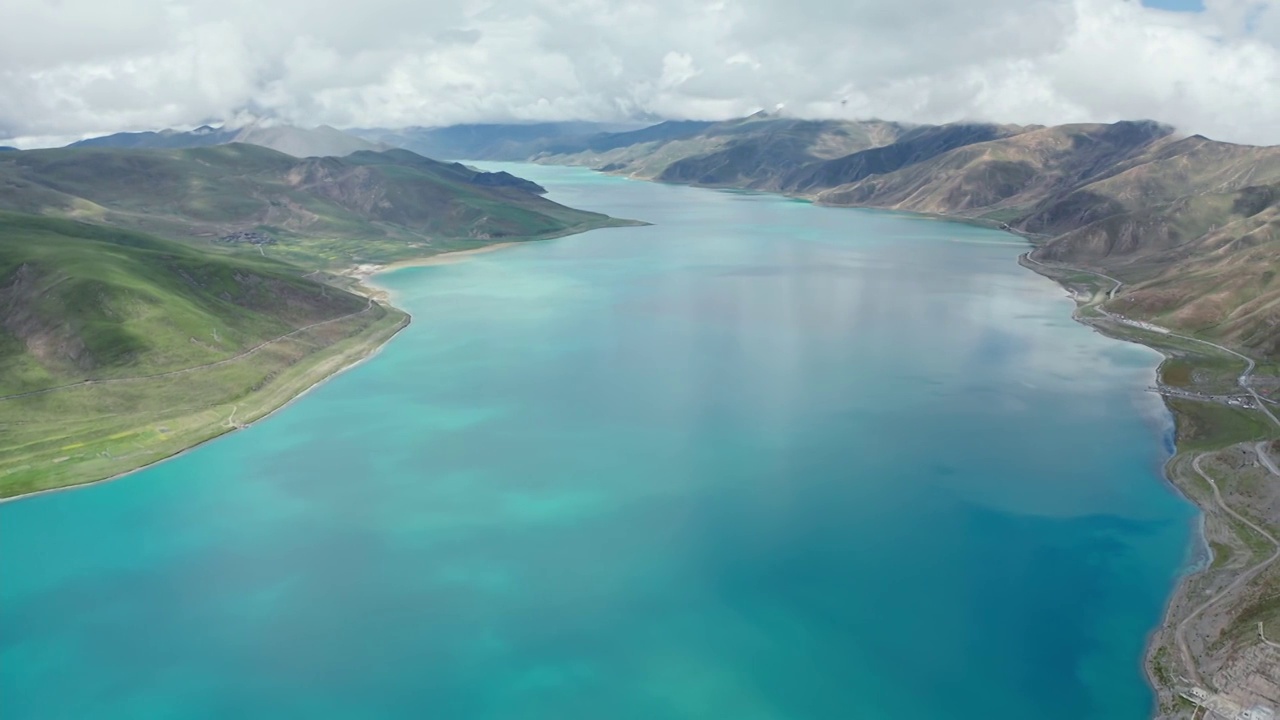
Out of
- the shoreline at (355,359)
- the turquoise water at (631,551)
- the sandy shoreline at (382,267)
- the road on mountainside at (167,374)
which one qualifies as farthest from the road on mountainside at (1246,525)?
the sandy shoreline at (382,267)

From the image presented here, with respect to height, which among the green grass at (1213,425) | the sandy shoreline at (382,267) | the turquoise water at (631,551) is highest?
the sandy shoreline at (382,267)

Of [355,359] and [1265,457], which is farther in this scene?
[355,359]

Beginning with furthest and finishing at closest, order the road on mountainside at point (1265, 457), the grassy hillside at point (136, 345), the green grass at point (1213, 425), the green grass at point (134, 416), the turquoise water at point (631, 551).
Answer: the grassy hillside at point (136, 345), the green grass at point (1213, 425), the green grass at point (134, 416), the road on mountainside at point (1265, 457), the turquoise water at point (631, 551)

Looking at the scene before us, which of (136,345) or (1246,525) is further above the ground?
(136,345)

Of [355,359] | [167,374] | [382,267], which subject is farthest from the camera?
[382,267]

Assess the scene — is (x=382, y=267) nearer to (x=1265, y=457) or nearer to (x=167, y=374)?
(x=167, y=374)

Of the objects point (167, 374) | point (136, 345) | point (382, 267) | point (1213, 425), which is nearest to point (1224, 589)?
point (1213, 425)

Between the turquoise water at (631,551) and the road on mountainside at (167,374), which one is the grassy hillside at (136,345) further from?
the turquoise water at (631,551)

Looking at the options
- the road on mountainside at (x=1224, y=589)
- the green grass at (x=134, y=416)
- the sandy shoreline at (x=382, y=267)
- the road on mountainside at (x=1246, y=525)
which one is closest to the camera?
the road on mountainside at (x=1224, y=589)
